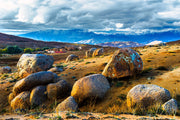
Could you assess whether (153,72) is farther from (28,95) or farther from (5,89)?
(5,89)

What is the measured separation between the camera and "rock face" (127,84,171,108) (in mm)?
6246

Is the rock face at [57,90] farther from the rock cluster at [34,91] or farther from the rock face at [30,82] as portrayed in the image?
the rock face at [30,82]

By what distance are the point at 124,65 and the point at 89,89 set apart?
389 cm

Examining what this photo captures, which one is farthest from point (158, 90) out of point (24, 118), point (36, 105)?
point (36, 105)

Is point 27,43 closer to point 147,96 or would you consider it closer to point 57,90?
point 57,90

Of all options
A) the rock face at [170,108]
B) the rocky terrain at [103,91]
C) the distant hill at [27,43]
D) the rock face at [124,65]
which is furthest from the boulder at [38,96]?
the distant hill at [27,43]

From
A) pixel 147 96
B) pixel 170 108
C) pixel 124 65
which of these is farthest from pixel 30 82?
pixel 170 108

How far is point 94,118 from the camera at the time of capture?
15.7ft

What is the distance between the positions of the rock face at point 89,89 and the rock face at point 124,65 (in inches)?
75.4

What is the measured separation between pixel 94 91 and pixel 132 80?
359 cm

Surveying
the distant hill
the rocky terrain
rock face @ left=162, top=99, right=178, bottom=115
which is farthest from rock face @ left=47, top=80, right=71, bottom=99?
the distant hill

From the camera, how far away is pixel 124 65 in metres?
10.6

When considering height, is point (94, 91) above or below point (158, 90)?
below

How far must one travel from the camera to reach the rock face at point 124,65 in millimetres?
10500
